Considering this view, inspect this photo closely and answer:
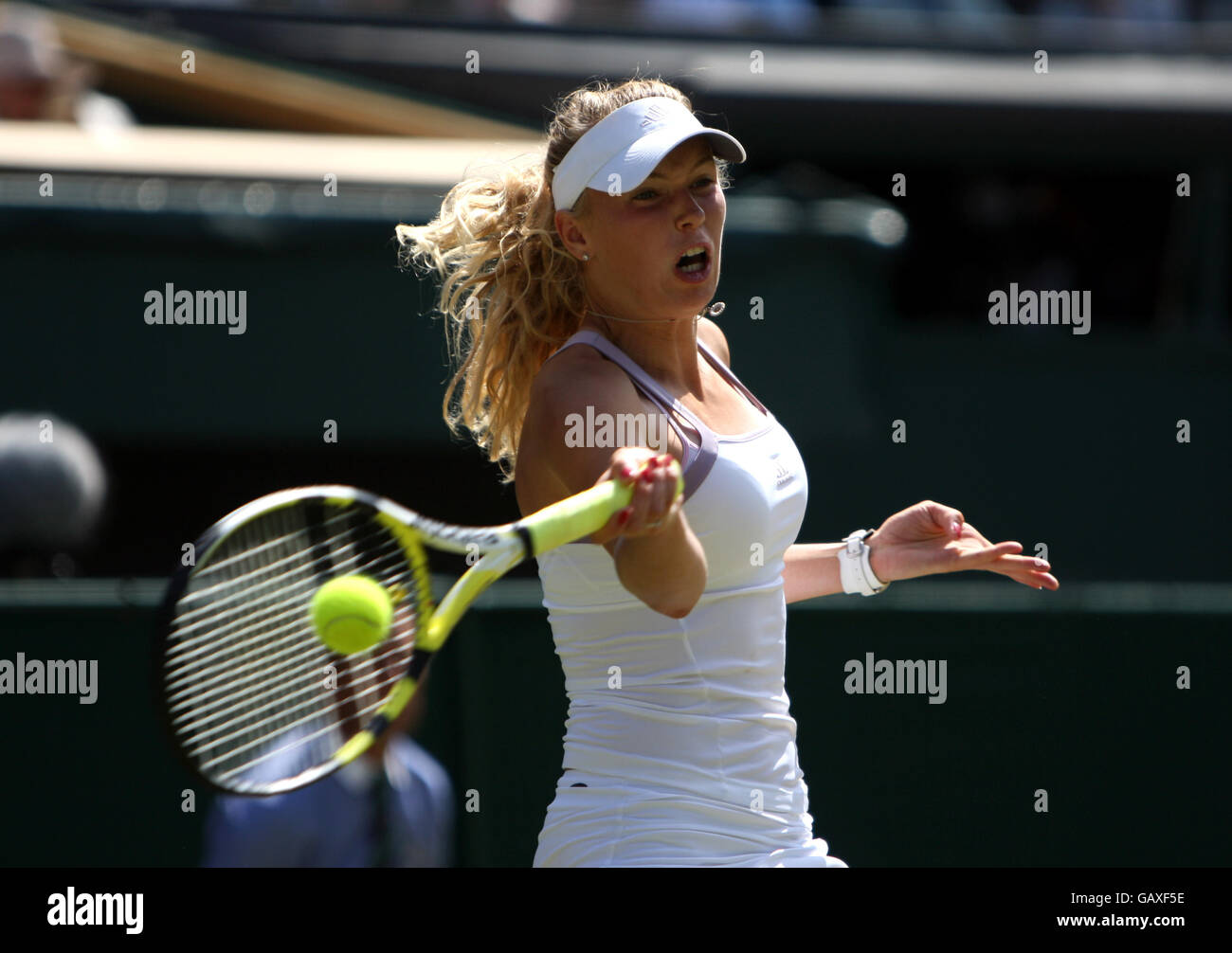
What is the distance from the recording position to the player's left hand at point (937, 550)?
2.54 metres

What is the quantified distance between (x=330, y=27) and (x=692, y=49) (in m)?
1.87

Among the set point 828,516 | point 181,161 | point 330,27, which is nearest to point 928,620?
point 828,516

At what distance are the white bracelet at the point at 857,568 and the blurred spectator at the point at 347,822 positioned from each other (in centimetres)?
93

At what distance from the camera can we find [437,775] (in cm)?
352

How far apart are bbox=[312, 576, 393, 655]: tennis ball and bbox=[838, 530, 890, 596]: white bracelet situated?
0.91 meters

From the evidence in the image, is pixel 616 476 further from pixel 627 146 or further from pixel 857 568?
pixel 857 568

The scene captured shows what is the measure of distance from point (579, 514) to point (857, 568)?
83 centimetres

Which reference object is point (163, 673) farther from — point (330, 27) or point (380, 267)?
point (330, 27)

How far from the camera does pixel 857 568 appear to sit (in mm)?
2686
